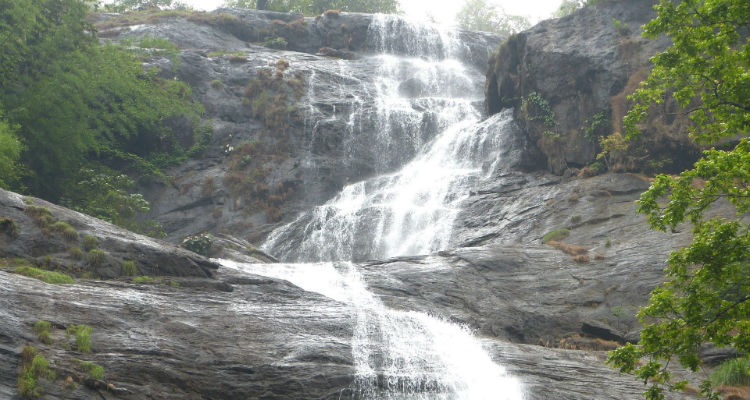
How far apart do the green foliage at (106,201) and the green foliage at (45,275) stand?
13.0 metres

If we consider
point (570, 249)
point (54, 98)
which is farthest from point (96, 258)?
point (570, 249)

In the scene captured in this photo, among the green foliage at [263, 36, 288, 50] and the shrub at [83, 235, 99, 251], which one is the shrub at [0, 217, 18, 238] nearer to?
the shrub at [83, 235, 99, 251]

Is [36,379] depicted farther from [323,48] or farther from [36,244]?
[323,48]

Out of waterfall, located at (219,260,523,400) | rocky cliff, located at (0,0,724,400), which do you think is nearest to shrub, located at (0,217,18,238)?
rocky cliff, located at (0,0,724,400)

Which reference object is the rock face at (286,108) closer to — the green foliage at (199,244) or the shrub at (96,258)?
the green foliage at (199,244)

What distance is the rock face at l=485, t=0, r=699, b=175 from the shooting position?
25656 millimetres

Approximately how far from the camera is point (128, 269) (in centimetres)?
1533

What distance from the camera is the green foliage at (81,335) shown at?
11125 millimetres

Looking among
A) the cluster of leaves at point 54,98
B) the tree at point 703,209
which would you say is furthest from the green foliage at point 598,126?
the cluster of leaves at point 54,98

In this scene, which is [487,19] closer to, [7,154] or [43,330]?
[7,154]

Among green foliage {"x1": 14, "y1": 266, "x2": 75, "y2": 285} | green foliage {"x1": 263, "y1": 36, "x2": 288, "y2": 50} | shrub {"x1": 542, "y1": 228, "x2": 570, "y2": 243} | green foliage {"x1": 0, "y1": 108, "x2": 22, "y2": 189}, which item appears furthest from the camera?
green foliage {"x1": 263, "y1": 36, "x2": 288, "y2": 50}

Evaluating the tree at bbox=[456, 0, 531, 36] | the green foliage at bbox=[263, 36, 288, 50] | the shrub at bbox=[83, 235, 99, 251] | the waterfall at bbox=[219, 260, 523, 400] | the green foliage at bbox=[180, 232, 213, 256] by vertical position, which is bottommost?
the waterfall at bbox=[219, 260, 523, 400]

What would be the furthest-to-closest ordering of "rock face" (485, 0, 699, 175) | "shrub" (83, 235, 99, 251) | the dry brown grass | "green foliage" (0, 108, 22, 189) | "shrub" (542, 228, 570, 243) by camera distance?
"rock face" (485, 0, 699, 175)
"shrub" (542, 228, 570, 243)
the dry brown grass
"green foliage" (0, 108, 22, 189)
"shrub" (83, 235, 99, 251)

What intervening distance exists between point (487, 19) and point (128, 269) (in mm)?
78177
